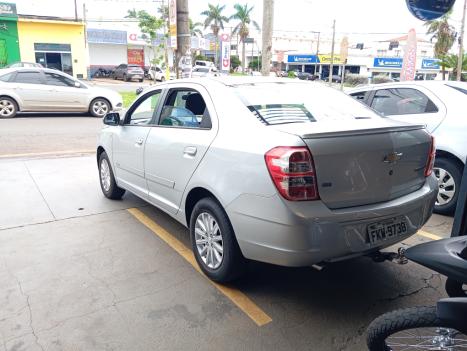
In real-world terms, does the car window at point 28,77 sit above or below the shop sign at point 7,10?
below

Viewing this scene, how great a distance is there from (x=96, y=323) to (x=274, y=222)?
1.41 metres

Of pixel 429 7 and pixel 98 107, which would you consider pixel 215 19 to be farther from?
pixel 429 7

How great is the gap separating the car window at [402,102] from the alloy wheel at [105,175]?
12.5 ft

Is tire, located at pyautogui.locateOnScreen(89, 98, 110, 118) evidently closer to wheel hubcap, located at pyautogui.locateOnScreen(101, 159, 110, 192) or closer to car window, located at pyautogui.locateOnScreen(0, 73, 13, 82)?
car window, located at pyautogui.locateOnScreen(0, 73, 13, 82)

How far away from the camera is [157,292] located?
10.7 feet

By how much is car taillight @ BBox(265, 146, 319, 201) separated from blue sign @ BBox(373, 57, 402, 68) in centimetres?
6563

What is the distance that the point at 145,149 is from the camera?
14.0 feet

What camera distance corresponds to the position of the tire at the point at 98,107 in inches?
547

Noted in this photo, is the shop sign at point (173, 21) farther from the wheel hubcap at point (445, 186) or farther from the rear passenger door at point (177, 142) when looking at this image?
the wheel hubcap at point (445, 186)

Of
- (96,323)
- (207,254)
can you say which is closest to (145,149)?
(207,254)

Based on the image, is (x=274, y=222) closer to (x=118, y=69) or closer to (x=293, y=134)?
(x=293, y=134)

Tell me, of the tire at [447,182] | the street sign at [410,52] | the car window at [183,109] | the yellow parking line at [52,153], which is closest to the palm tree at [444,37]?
Result: the street sign at [410,52]

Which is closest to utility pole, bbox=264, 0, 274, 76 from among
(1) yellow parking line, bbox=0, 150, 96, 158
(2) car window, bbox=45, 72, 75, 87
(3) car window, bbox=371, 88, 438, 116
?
(1) yellow parking line, bbox=0, 150, 96, 158

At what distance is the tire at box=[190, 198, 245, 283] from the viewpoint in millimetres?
3107
